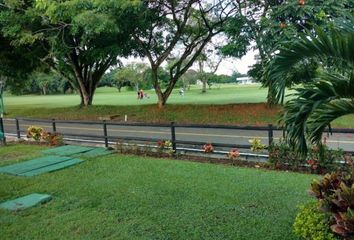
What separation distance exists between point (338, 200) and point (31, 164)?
7.62 meters

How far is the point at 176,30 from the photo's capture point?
2231 cm

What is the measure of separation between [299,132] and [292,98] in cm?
35

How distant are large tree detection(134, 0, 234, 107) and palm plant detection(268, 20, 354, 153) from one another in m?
14.0

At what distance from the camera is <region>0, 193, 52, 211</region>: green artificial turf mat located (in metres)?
6.08

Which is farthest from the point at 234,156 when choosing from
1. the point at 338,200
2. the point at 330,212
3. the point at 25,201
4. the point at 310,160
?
the point at 338,200

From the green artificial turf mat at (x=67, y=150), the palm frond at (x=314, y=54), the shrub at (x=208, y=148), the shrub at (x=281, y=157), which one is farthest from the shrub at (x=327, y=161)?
the green artificial turf mat at (x=67, y=150)

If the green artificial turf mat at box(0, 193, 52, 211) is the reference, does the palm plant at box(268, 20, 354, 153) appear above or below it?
above

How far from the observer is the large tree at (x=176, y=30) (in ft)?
61.5

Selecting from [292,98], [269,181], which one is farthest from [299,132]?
[269,181]

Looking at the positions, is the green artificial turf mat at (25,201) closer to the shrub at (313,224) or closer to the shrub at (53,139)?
the shrub at (313,224)

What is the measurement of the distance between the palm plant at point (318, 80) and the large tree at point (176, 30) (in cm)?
1404

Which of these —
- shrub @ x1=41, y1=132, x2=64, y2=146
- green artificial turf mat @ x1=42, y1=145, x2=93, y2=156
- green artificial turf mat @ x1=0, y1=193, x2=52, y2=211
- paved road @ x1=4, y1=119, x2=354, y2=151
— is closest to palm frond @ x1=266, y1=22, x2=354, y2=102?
green artificial turf mat @ x1=0, y1=193, x2=52, y2=211

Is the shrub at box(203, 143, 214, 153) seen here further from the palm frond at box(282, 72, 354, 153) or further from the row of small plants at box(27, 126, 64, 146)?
the palm frond at box(282, 72, 354, 153)

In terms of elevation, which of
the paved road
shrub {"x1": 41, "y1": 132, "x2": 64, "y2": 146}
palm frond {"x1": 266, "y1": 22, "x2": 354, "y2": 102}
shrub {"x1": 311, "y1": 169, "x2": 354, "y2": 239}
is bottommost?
the paved road
